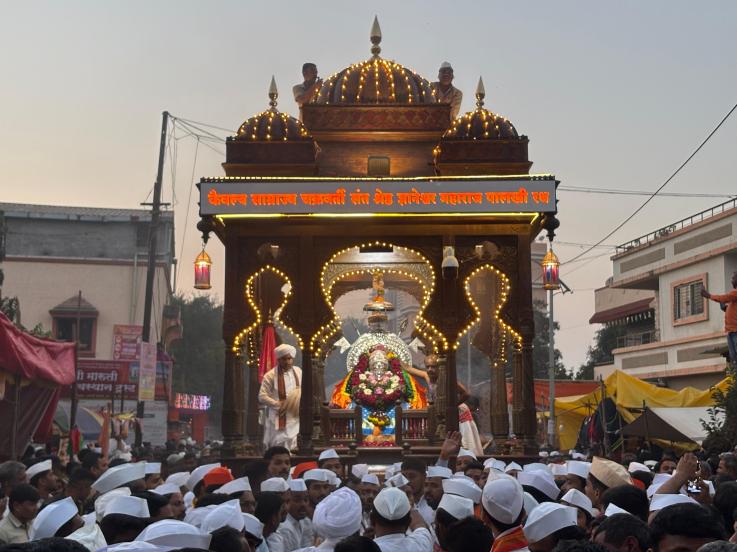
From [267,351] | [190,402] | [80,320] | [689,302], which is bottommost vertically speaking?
[190,402]

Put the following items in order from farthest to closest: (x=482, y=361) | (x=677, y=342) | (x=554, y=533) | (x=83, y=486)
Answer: (x=482, y=361) → (x=677, y=342) → (x=83, y=486) → (x=554, y=533)

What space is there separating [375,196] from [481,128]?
2.29m

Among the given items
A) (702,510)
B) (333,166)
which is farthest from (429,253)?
(702,510)

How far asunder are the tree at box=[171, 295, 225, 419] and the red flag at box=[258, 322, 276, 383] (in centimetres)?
4597

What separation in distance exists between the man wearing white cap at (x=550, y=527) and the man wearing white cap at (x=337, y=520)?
1.57m

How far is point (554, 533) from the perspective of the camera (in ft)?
19.2

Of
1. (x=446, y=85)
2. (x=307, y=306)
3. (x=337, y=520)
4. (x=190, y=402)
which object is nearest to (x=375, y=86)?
(x=446, y=85)

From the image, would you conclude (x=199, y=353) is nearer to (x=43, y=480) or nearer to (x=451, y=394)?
(x=451, y=394)

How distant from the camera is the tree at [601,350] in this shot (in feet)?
190

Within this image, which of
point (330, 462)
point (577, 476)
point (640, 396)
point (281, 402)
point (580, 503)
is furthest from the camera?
point (640, 396)

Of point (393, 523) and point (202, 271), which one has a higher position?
point (202, 271)

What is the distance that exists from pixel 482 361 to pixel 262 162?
49.1 metres

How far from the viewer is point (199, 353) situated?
71.3 metres

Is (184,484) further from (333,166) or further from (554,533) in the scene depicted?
(333,166)
